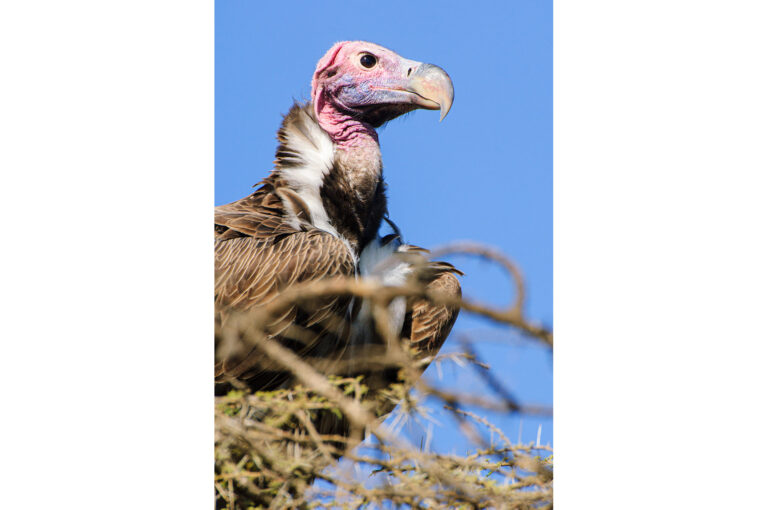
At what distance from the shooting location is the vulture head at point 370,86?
3.01 meters

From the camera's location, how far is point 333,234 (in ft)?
9.93

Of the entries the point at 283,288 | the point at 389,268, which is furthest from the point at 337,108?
the point at 283,288

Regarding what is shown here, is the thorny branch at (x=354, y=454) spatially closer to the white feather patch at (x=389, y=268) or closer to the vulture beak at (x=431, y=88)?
the white feather patch at (x=389, y=268)

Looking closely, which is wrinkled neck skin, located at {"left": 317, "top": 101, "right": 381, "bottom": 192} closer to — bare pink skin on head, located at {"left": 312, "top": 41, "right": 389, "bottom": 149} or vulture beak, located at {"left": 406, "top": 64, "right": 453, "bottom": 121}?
bare pink skin on head, located at {"left": 312, "top": 41, "right": 389, "bottom": 149}

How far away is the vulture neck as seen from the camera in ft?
10.1

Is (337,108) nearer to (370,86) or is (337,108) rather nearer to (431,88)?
(370,86)

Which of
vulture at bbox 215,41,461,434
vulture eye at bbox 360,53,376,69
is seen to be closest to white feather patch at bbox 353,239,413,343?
vulture at bbox 215,41,461,434

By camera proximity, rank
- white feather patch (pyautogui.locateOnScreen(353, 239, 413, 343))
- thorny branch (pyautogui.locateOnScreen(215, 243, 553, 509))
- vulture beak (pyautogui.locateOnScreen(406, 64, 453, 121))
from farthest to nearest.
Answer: white feather patch (pyautogui.locateOnScreen(353, 239, 413, 343))
vulture beak (pyautogui.locateOnScreen(406, 64, 453, 121))
thorny branch (pyautogui.locateOnScreen(215, 243, 553, 509))

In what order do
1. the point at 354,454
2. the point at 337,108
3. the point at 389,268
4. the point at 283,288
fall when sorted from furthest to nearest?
the point at 337,108
the point at 389,268
the point at 283,288
the point at 354,454

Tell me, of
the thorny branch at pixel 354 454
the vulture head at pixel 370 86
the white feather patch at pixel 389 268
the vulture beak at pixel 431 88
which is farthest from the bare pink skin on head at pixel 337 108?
the thorny branch at pixel 354 454

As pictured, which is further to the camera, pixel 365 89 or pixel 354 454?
pixel 365 89

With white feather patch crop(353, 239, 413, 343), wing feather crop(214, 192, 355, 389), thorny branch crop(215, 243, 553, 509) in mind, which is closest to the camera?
thorny branch crop(215, 243, 553, 509)

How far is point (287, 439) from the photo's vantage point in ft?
7.82

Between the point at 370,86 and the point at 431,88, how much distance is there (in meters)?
0.27
